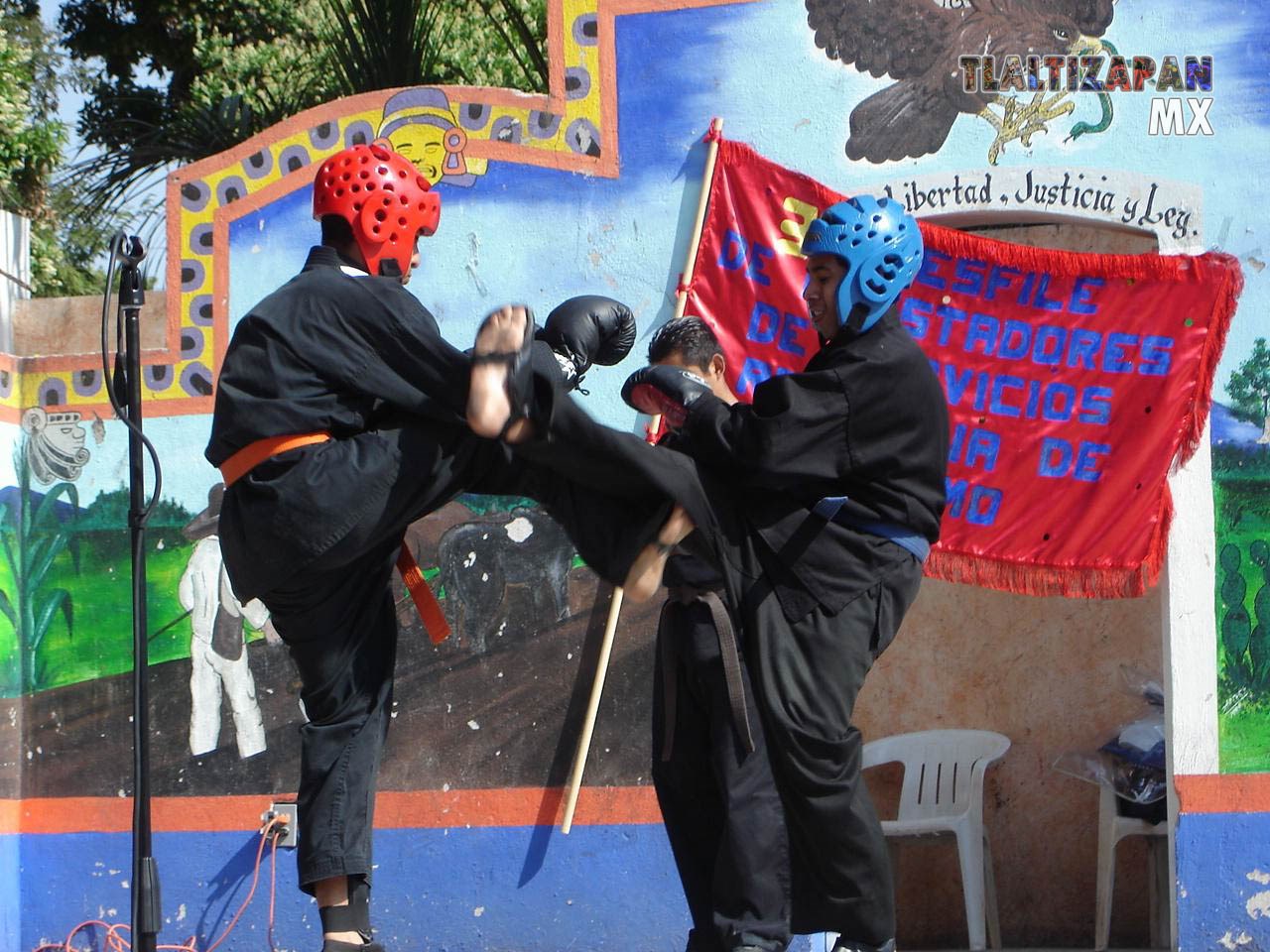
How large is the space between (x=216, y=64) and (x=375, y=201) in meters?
9.74

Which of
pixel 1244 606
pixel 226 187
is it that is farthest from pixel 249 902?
pixel 1244 606

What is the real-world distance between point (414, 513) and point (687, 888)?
1310 mm

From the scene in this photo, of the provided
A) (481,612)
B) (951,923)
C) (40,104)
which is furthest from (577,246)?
(40,104)

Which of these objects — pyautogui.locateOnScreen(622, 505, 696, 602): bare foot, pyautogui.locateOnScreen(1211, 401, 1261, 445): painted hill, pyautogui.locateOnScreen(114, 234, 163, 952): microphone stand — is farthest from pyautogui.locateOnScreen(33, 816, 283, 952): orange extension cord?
pyautogui.locateOnScreen(1211, 401, 1261, 445): painted hill

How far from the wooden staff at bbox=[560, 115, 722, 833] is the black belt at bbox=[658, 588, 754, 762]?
1.56 m

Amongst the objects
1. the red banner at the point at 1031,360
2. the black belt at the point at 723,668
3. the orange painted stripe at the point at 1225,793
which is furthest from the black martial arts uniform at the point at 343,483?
the orange painted stripe at the point at 1225,793

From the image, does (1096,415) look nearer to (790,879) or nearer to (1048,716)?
(1048,716)

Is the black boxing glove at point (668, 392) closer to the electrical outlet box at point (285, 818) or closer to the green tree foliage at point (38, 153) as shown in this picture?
the electrical outlet box at point (285, 818)

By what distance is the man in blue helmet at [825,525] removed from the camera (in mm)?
3635

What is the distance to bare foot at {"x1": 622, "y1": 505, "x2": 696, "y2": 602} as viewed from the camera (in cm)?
361

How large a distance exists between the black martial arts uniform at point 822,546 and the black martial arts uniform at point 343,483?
9.5 inches

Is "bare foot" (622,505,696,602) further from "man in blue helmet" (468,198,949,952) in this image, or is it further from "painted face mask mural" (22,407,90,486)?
"painted face mask mural" (22,407,90,486)

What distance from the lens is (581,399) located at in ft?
19.9

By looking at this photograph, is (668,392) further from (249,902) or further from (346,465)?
(249,902)
